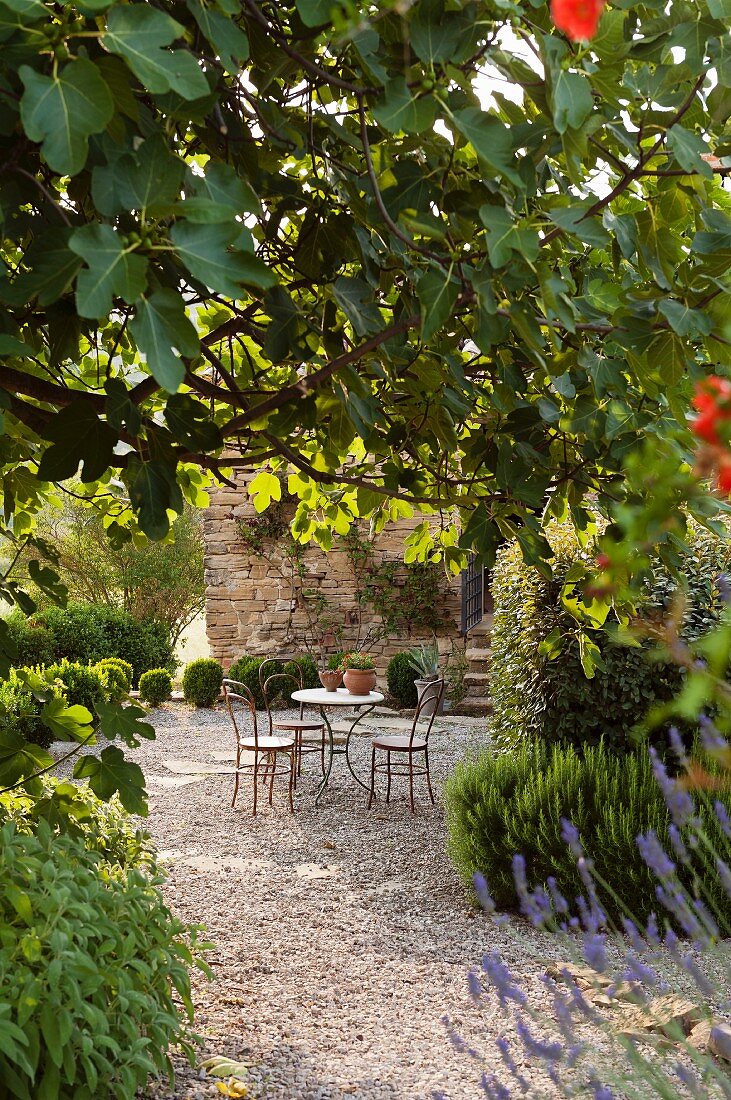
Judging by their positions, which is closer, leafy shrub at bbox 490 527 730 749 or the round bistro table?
leafy shrub at bbox 490 527 730 749

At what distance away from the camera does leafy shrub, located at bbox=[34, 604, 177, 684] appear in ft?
32.2

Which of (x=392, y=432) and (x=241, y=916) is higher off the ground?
(x=392, y=432)

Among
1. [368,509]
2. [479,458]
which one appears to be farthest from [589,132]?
[368,509]

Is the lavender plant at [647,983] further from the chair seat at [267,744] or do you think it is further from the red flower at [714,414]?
the chair seat at [267,744]

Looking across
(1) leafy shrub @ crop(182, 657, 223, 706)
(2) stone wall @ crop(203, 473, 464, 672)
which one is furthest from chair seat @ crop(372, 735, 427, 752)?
(1) leafy shrub @ crop(182, 657, 223, 706)

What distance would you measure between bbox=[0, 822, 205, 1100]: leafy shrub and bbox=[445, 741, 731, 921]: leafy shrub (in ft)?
6.67

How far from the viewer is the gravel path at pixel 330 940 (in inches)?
107

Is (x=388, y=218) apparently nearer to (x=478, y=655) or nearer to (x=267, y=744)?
(x=267, y=744)

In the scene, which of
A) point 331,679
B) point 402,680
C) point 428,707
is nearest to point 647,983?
point 331,679

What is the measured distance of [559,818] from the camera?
3.89m

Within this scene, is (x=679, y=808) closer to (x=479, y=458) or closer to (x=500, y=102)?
(x=479, y=458)

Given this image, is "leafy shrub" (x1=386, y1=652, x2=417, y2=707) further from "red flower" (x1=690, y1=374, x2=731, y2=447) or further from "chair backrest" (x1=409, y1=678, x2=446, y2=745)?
"red flower" (x1=690, y1=374, x2=731, y2=447)

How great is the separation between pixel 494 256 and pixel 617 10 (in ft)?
1.37

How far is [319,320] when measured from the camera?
5.96 ft
